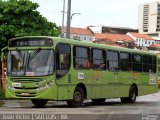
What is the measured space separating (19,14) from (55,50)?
1556cm

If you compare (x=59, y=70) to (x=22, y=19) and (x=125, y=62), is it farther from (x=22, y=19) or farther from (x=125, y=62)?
(x=22, y=19)

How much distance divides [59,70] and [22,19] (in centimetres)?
1520

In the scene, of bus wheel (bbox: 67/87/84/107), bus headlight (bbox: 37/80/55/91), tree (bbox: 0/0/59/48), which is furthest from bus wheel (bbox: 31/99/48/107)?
tree (bbox: 0/0/59/48)

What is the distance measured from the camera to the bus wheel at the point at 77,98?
21.8 meters

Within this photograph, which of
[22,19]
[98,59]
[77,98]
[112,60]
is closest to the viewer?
[77,98]

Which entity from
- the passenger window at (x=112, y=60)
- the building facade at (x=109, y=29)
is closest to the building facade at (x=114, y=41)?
the building facade at (x=109, y=29)

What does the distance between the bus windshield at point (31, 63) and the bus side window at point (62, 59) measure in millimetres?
292

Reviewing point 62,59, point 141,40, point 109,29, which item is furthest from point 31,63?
point 109,29

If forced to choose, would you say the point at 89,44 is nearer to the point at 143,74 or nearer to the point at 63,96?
the point at 63,96

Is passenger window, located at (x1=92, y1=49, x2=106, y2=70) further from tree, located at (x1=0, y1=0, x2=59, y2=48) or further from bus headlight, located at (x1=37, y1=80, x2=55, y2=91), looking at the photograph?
tree, located at (x1=0, y1=0, x2=59, y2=48)

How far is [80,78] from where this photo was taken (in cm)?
2216

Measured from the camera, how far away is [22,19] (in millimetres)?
35344

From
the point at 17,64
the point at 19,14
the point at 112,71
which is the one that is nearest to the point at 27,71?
the point at 17,64

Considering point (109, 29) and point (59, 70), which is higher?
point (109, 29)
